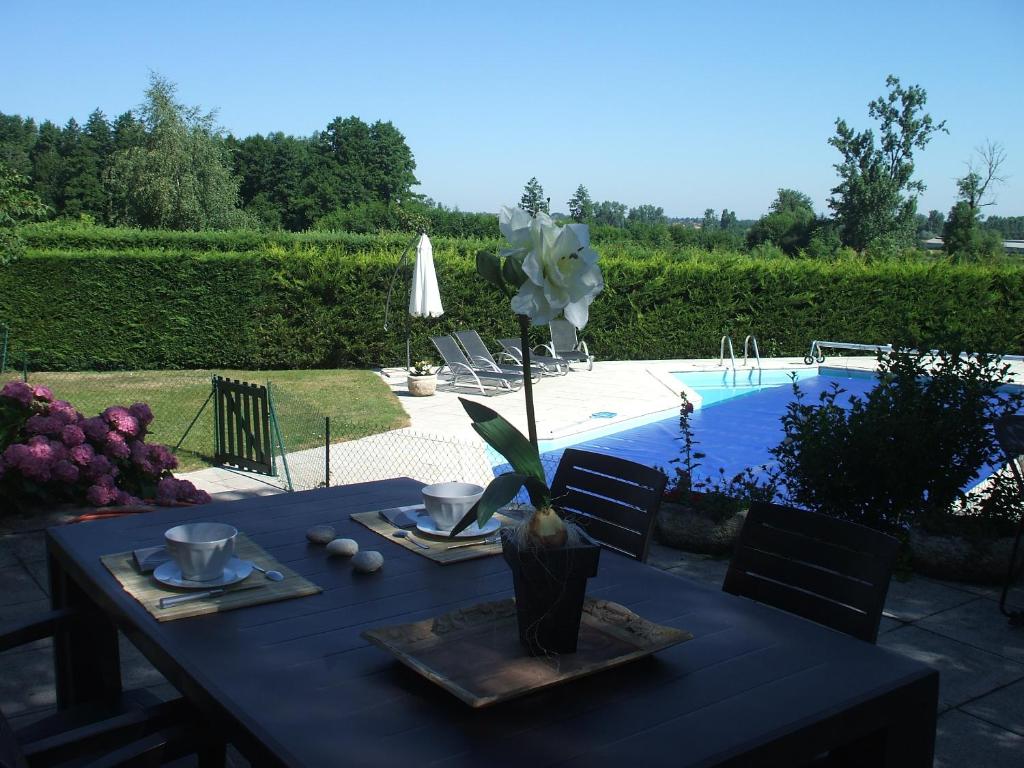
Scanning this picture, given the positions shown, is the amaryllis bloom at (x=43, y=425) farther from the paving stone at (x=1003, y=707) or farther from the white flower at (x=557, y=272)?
the paving stone at (x=1003, y=707)

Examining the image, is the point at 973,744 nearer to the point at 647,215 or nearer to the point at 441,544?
the point at 441,544

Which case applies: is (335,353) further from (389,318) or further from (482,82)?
(482,82)

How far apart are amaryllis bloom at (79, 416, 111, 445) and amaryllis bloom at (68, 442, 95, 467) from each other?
104 millimetres

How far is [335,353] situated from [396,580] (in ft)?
37.3

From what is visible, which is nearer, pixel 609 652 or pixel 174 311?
pixel 609 652

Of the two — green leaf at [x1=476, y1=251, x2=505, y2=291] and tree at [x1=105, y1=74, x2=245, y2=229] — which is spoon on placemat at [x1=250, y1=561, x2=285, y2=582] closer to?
green leaf at [x1=476, y1=251, x2=505, y2=291]

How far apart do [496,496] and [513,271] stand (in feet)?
1.31

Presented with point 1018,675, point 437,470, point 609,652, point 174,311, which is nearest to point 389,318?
point 174,311

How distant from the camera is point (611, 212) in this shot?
4716 centimetres

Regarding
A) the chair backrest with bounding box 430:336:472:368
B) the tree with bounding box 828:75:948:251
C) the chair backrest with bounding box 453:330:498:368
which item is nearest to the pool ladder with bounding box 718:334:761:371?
the chair backrest with bounding box 453:330:498:368

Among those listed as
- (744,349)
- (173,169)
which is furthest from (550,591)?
(173,169)

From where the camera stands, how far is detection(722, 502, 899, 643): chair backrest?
1.78 metres

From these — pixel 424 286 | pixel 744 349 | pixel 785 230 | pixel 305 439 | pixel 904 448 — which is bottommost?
pixel 305 439

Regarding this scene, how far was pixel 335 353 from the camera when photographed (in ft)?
42.7
